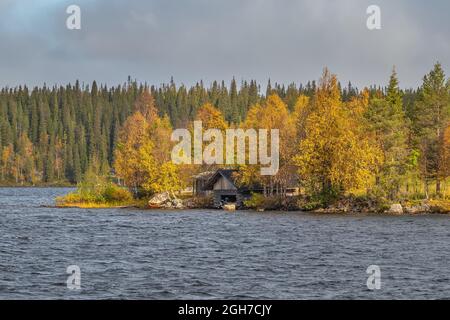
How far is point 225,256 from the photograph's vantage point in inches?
1875

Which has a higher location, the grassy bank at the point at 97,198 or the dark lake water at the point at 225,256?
the grassy bank at the point at 97,198

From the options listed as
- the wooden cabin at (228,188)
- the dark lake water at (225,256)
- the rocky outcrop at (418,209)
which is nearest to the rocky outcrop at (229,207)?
the wooden cabin at (228,188)

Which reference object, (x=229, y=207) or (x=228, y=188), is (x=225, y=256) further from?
(x=228, y=188)

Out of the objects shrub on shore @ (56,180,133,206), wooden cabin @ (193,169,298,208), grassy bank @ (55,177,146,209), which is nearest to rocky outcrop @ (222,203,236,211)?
wooden cabin @ (193,169,298,208)

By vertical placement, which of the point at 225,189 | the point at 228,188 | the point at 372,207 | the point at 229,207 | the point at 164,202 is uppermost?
the point at 228,188

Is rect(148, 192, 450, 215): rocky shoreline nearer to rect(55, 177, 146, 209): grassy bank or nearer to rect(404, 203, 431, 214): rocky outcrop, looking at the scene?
rect(404, 203, 431, 214): rocky outcrop

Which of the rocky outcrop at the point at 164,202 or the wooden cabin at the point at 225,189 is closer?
the wooden cabin at the point at 225,189

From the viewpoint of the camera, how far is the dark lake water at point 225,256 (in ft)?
117

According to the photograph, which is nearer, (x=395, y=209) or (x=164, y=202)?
(x=395, y=209)

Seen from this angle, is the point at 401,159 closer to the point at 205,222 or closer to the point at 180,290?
the point at 205,222

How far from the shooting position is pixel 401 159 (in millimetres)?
85562

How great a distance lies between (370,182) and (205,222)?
2284cm

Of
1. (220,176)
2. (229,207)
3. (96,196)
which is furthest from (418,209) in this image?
(96,196)

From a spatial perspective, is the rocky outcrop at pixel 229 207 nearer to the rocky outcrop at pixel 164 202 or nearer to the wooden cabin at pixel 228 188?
the wooden cabin at pixel 228 188
